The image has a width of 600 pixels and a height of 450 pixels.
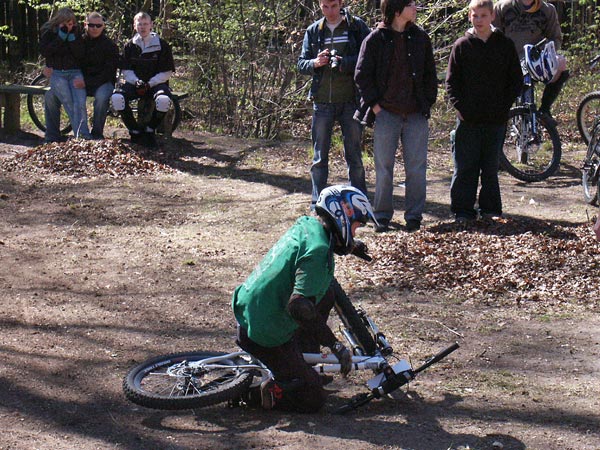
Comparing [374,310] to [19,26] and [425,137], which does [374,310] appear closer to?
[425,137]

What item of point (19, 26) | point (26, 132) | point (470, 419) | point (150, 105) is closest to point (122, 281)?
point (470, 419)

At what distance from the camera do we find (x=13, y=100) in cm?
1465

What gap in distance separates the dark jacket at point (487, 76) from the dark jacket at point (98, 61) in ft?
18.7

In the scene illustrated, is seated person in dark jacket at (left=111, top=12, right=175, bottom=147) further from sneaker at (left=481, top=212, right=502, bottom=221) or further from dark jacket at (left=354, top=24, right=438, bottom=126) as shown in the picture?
sneaker at (left=481, top=212, right=502, bottom=221)

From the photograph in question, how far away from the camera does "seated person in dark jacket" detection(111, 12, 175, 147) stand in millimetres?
13148

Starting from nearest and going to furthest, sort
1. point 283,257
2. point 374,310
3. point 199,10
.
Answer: point 283,257
point 374,310
point 199,10

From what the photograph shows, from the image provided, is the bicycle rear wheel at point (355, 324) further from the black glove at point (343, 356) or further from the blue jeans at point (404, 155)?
the blue jeans at point (404, 155)

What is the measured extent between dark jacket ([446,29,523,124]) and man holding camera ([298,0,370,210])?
1.03 m

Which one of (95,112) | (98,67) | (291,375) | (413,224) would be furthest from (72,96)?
(291,375)

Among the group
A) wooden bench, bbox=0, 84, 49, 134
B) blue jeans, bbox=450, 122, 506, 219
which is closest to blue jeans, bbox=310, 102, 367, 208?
blue jeans, bbox=450, 122, 506, 219

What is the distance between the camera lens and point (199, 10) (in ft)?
48.4

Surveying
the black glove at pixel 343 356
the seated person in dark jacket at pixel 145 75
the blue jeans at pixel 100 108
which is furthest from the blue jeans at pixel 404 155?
the blue jeans at pixel 100 108

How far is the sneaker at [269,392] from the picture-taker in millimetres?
5824

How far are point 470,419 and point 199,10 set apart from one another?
10.2 meters
